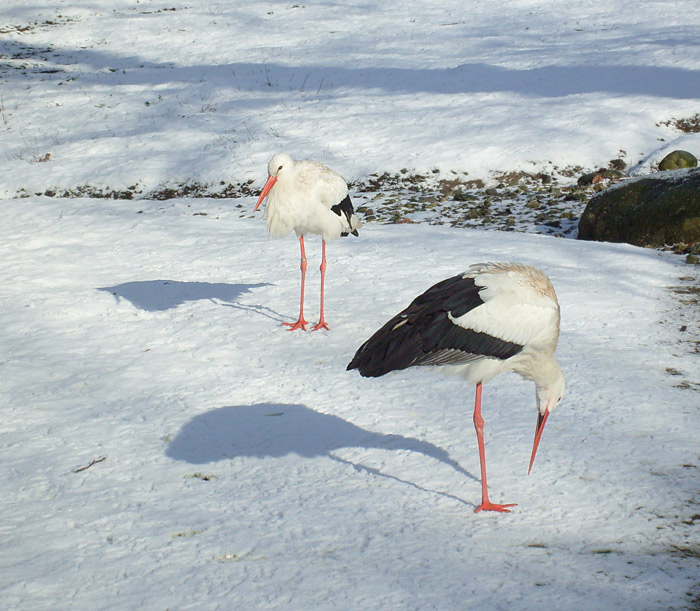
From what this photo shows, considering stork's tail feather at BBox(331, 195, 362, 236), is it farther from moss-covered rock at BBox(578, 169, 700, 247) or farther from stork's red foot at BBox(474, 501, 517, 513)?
stork's red foot at BBox(474, 501, 517, 513)

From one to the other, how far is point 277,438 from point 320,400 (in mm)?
570

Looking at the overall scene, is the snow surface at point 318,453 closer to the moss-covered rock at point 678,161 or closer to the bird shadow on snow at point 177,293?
the bird shadow on snow at point 177,293

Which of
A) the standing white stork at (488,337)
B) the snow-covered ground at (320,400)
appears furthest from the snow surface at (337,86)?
the standing white stork at (488,337)

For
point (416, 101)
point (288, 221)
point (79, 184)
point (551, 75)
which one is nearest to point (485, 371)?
point (288, 221)

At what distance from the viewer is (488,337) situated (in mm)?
3977

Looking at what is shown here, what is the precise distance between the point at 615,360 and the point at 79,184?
9.76m

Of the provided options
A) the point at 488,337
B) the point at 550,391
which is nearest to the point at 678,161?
the point at 550,391

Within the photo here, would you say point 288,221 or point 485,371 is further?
point 288,221

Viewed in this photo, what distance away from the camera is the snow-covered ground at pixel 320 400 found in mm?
3352

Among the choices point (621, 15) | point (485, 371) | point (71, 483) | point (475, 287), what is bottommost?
point (71, 483)

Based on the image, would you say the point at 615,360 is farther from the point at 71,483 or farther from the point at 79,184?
the point at 79,184

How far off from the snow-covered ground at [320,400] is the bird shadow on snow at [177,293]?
1.3 inches

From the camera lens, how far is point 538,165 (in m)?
11.5

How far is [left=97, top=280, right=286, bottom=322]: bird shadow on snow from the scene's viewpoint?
7.04 m
